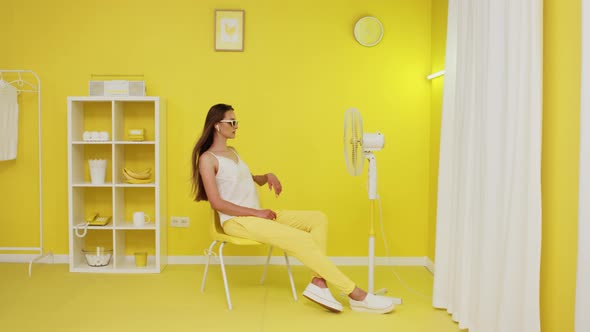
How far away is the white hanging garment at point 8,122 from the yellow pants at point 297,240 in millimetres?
1944

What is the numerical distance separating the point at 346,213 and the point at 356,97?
0.91 m

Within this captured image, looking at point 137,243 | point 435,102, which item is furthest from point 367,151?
point 137,243

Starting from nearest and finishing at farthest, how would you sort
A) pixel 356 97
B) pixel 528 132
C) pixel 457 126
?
pixel 528 132, pixel 457 126, pixel 356 97

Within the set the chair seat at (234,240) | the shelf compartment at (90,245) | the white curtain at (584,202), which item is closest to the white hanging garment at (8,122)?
the shelf compartment at (90,245)

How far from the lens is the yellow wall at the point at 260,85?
4672 millimetres

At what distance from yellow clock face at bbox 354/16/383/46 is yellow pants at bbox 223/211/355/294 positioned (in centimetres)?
168

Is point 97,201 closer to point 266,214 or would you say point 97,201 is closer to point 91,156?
point 91,156

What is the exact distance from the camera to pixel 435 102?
180 inches

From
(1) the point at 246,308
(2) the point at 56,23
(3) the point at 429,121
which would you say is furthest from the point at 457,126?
(2) the point at 56,23

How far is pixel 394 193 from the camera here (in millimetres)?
4750

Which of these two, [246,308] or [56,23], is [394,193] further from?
[56,23]

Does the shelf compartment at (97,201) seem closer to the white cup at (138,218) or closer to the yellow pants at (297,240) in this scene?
the white cup at (138,218)

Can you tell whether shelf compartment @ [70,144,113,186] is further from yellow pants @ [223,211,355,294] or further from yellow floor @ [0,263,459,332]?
yellow pants @ [223,211,355,294]

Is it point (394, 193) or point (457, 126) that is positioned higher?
point (457, 126)
